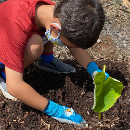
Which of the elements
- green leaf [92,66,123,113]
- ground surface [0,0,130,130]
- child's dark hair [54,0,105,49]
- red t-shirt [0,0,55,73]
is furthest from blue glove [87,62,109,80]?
red t-shirt [0,0,55,73]

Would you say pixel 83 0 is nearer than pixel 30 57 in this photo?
Yes

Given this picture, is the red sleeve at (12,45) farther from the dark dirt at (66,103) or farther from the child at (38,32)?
the dark dirt at (66,103)

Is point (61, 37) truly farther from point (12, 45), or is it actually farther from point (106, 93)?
point (106, 93)

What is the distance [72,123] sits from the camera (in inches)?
57.2

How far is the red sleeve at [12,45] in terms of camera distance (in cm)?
123

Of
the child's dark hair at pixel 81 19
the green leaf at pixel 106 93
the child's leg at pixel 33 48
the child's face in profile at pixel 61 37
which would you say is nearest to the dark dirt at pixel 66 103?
the green leaf at pixel 106 93

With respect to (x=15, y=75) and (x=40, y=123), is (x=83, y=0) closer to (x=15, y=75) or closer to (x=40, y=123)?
(x=15, y=75)

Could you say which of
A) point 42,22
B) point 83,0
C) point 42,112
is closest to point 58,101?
point 42,112

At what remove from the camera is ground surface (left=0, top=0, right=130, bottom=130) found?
1.47m

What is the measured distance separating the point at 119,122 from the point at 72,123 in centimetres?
39

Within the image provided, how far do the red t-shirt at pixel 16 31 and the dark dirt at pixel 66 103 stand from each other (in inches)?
18.2

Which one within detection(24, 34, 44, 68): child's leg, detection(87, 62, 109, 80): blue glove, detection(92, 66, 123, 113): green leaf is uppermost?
detection(24, 34, 44, 68): child's leg

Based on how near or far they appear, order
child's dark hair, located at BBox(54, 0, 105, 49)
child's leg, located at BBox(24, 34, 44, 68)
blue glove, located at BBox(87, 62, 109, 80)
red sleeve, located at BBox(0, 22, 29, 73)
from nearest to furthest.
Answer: child's dark hair, located at BBox(54, 0, 105, 49) < red sleeve, located at BBox(0, 22, 29, 73) < child's leg, located at BBox(24, 34, 44, 68) < blue glove, located at BBox(87, 62, 109, 80)

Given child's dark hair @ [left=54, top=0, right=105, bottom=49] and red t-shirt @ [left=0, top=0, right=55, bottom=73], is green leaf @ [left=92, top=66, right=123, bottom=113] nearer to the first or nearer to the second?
child's dark hair @ [left=54, top=0, right=105, bottom=49]
